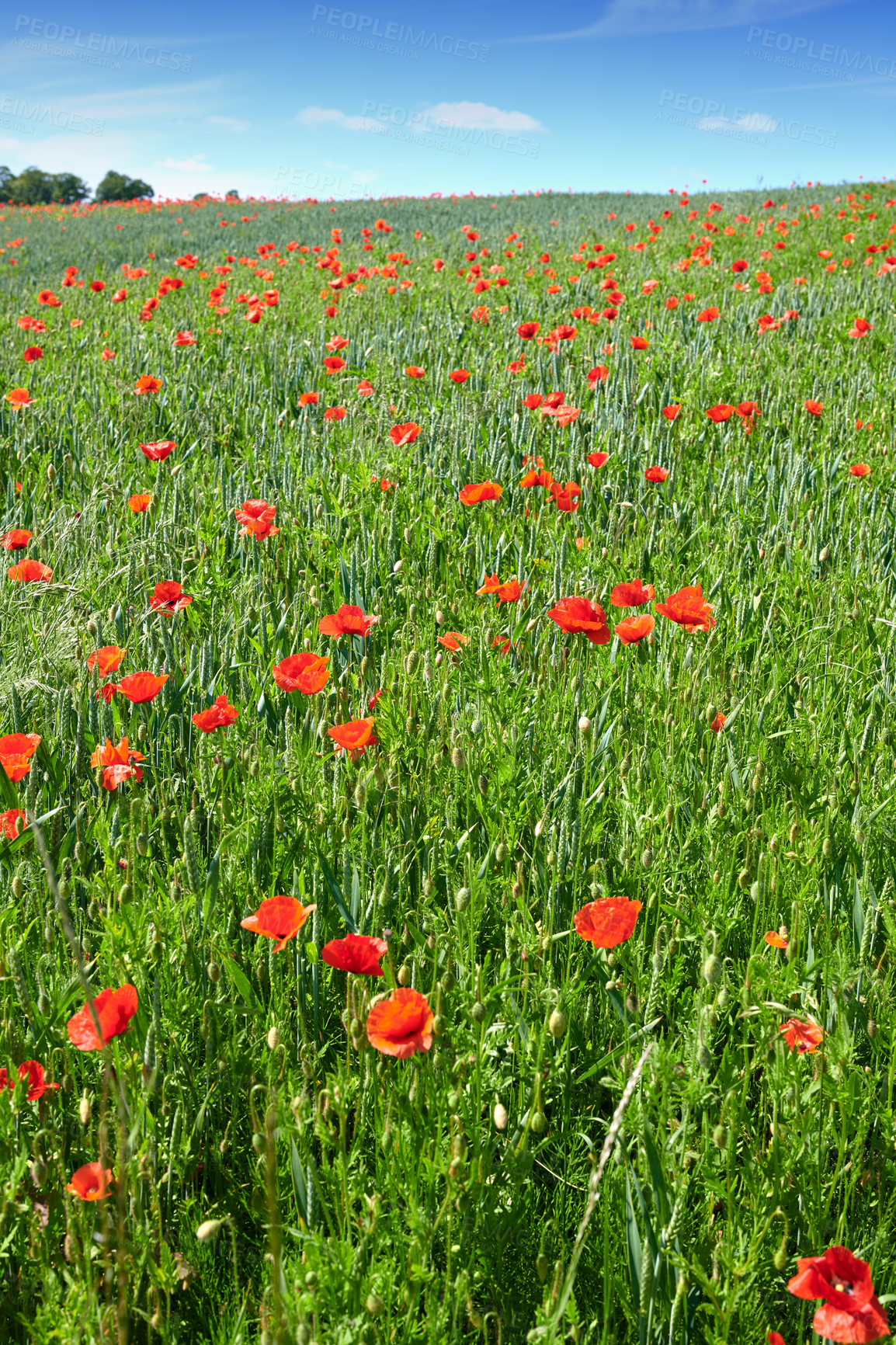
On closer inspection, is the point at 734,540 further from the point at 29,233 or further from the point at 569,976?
the point at 29,233

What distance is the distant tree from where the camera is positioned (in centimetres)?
4025

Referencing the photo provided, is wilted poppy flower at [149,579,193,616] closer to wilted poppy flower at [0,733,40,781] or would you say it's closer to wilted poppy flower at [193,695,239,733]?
wilted poppy flower at [193,695,239,733]

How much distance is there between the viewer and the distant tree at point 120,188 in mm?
40250

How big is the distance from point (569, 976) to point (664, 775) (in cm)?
55

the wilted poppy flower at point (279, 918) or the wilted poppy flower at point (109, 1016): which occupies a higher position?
the wilted poppy flower at point (279, 918)

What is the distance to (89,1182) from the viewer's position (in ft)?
3.49

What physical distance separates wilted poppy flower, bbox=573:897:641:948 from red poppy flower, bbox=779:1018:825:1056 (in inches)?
9.5

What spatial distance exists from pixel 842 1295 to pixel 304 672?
4.15ft

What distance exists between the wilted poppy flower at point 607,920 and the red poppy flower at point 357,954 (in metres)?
0.29

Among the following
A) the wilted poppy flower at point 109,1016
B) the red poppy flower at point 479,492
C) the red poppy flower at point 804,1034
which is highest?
the red poppy flower at point 479,492

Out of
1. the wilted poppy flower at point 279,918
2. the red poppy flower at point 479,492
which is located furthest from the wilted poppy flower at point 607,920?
the red poppy flower at point 479,492

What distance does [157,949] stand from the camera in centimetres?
141

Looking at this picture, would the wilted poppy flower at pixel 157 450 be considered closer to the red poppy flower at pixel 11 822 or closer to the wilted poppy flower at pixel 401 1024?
the red poppy flower at pixel 11 822

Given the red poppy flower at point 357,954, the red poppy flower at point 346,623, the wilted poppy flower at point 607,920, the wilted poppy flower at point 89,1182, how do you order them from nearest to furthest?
1. the wilted poppy flower at point 89,1182
2. the red poppy flower at point 357,954
3. the wilted poppy flower at point 607,920
4. the red poppy flower at point 346,623
